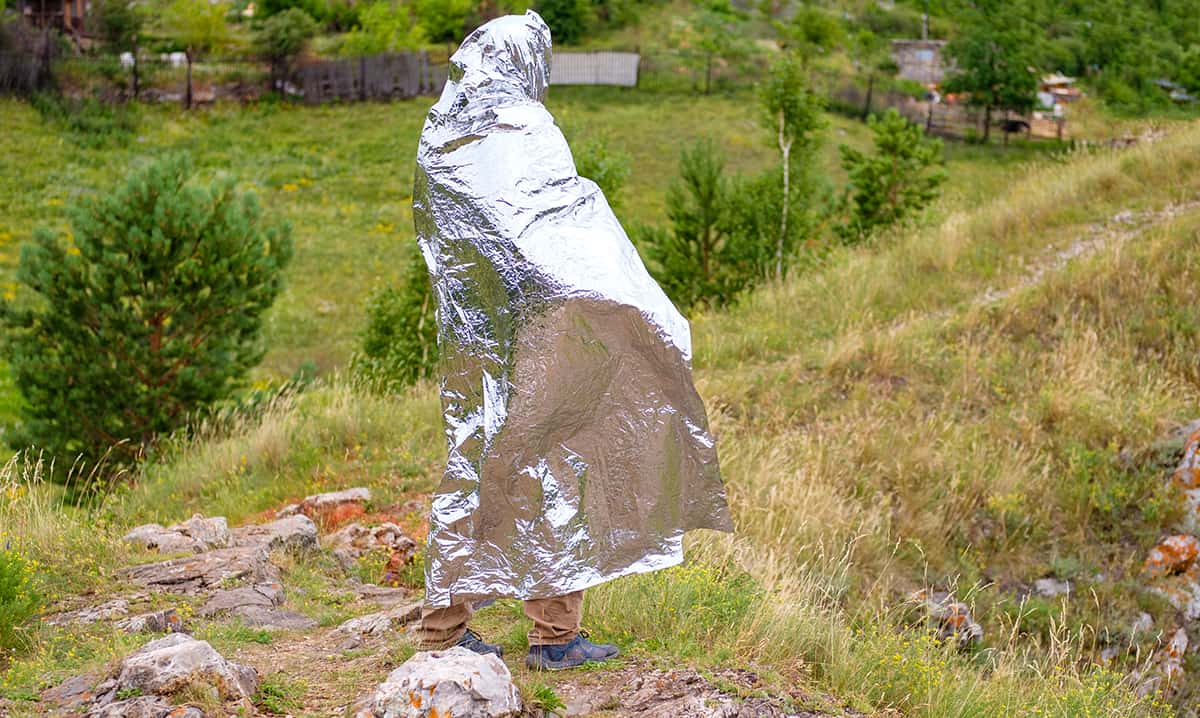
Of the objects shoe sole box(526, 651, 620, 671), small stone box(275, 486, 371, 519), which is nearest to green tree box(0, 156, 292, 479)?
small stone box(275, 486, 371, 519)

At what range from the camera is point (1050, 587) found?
7871 mm

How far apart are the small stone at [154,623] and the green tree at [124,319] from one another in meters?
5.08

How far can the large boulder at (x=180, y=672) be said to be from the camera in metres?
3.91

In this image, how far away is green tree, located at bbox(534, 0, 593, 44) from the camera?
38.5 m

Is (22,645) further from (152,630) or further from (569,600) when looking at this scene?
(569,600)

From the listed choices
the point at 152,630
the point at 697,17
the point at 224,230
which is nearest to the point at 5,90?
the point at 697,17

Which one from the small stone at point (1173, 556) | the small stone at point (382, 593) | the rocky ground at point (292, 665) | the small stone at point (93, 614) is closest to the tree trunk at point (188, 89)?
the rocky ground at point (292, 665)

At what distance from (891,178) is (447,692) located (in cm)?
1367

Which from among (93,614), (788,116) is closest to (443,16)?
(788,116)

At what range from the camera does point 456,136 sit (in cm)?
430

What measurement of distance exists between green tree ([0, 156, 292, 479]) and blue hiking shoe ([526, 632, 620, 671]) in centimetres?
641

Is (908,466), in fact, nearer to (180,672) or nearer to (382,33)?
(180,672)

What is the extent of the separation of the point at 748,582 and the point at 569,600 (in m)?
1.33

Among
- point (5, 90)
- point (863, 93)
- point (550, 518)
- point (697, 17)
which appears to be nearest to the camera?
point (550, 518)
